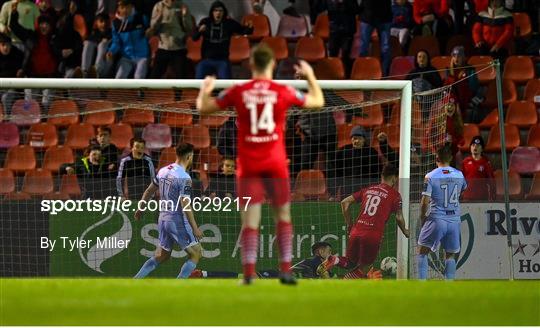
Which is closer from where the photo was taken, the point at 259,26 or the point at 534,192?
the point at 534,192

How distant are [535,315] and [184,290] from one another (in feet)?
9.42

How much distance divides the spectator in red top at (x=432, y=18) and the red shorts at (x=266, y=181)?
11821mm

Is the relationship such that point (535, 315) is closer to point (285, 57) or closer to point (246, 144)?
point (246, 144)

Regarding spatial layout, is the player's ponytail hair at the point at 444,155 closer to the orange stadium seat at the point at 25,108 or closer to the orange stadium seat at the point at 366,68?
the orange stadium seat at the point at 366,68

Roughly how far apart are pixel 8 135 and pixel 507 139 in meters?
8.23

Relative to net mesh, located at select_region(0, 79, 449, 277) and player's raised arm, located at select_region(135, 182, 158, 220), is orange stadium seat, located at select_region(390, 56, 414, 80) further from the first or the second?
player's raised arm, located at select_region(135, 182, 158, 220)

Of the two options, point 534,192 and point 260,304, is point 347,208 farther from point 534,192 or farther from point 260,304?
point 260,304

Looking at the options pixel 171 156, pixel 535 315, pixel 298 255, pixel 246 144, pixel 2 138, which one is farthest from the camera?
pixel 2 138

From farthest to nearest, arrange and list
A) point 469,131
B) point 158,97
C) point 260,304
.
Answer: point 469,131 < point 158,97 < point 260,304

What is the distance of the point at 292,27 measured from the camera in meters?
23.2

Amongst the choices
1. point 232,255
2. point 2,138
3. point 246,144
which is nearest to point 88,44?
point 2,138

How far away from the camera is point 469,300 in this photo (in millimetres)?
10117

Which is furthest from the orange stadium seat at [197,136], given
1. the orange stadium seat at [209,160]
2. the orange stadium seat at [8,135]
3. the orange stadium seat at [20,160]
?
the orange stadium seat at [8,135]

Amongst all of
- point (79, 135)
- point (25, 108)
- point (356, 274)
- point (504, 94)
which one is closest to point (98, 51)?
point (79, 135)
